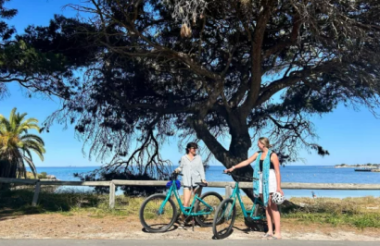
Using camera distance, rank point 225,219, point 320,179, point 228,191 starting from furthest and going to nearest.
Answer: point 320,179 → point 228,191 → point 225,219

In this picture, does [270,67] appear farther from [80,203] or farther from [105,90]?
[80,203]

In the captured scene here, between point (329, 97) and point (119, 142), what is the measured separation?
8.29 metres

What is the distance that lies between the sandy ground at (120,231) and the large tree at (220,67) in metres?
4.40

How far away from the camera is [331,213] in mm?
9094

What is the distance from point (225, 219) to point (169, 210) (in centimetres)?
140

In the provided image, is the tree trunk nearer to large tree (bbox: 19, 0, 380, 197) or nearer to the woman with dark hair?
large tree (bbox: 19, 0, 380, 197)

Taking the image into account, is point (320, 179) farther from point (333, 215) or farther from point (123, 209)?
point (123, 209)

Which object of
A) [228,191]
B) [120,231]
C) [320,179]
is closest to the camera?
[120,231]

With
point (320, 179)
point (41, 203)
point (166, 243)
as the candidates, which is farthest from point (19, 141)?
point (320, 179)

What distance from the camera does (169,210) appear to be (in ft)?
26.0

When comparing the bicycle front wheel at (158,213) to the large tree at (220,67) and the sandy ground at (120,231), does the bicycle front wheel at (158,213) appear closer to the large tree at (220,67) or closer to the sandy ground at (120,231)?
the sandy ground at (120,231)

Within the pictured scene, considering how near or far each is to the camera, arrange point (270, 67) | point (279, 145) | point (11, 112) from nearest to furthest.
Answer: point (270, 67), point (279, 145), point (11, 112)

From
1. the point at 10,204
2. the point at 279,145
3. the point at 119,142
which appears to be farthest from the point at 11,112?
the point at 279,145

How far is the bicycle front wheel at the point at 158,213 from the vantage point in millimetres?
7285
